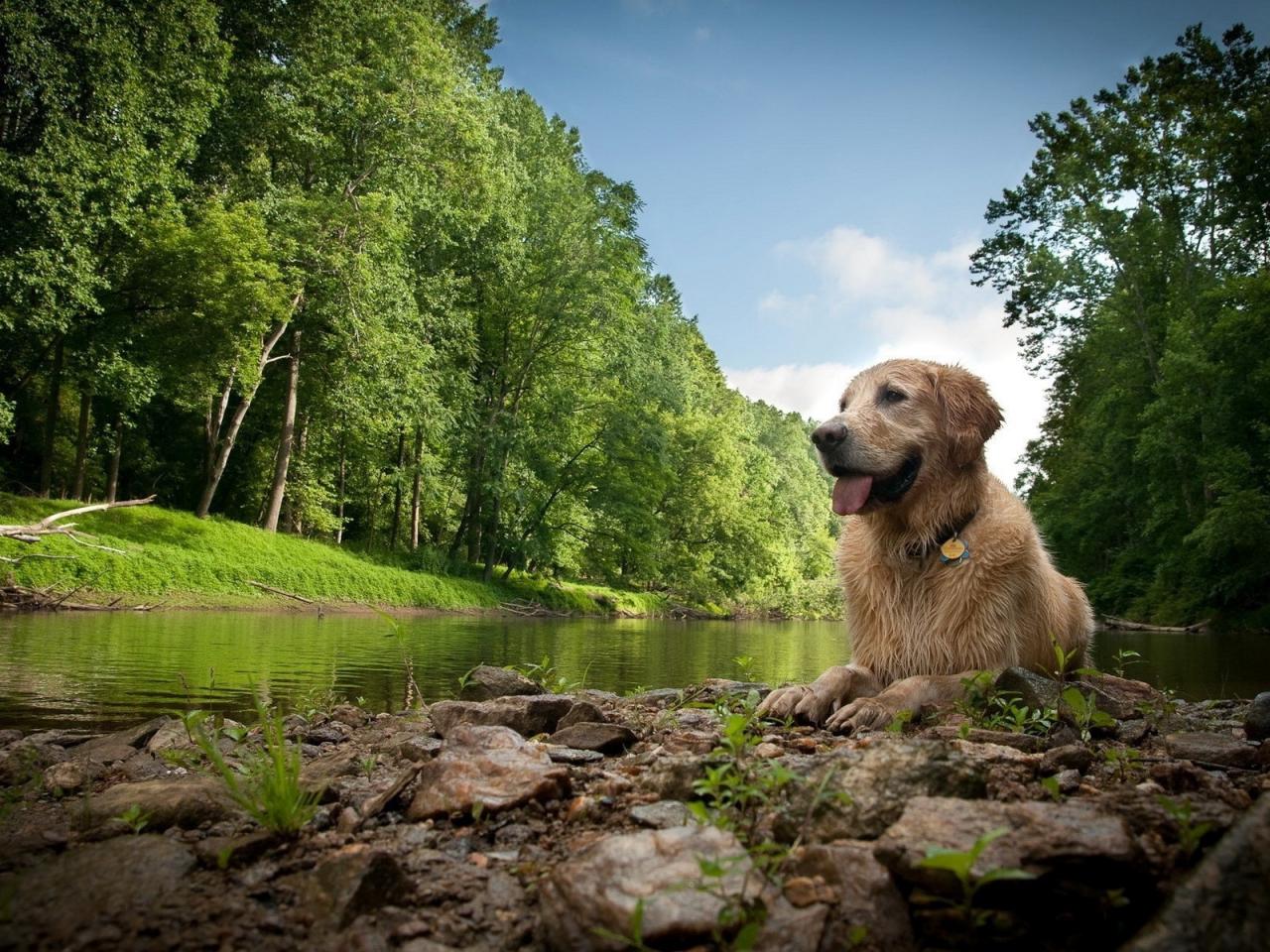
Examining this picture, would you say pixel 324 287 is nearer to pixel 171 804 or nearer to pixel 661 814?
pixel 171 804

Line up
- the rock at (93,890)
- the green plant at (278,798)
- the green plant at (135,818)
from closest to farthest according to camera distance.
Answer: the rock at (93,890) → the green plant at (278,798) → the green plant at (135,818)

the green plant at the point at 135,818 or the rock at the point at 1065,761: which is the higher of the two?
the rock at the point at 1065,761

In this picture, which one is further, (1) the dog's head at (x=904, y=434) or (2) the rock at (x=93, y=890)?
(1) the dog's head at (x=904, y=434)

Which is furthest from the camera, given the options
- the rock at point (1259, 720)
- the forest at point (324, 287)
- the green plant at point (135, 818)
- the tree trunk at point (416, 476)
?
the tree trunk at point (416, 476)

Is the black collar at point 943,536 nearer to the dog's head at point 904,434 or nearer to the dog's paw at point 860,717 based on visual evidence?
the dog's head at point 904,434

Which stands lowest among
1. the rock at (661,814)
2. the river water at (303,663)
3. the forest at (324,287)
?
the river water at (303,663)

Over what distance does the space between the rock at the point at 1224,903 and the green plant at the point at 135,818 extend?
2.44 metres

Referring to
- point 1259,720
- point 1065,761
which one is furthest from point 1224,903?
point 1259,720

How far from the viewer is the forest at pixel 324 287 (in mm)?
19500

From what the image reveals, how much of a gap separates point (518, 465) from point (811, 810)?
1162 inches

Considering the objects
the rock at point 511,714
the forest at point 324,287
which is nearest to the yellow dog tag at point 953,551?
the rock at point 511,714

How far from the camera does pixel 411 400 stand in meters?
26.2

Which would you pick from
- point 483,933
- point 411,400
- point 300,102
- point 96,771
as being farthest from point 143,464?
point 483,933

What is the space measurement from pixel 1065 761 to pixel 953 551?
1.50 m
